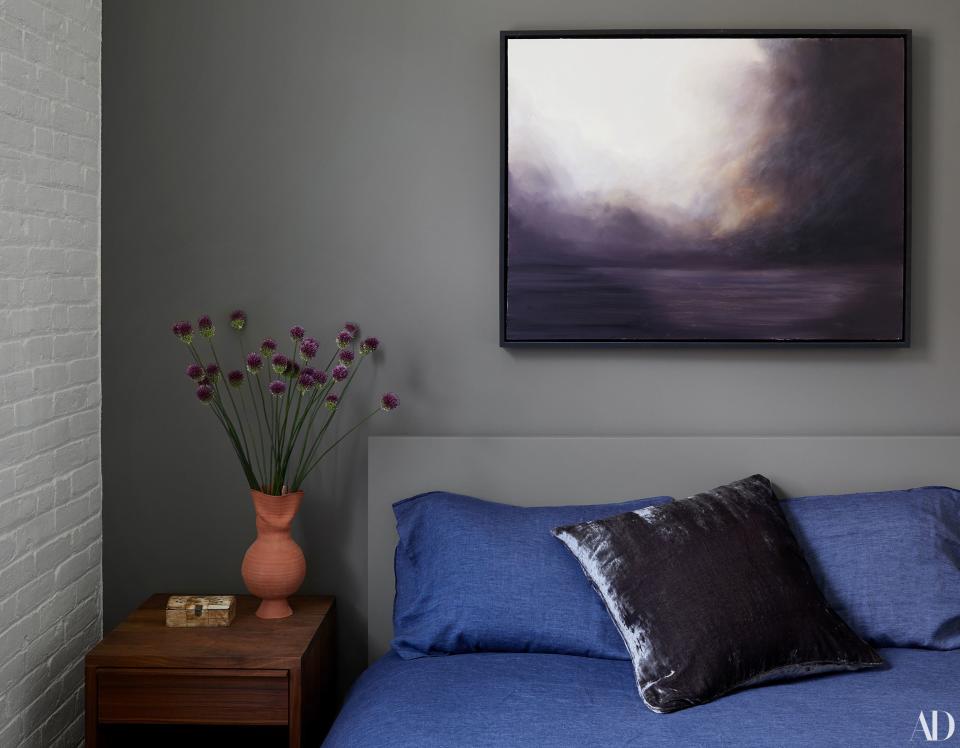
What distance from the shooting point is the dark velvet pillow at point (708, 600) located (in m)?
1.92

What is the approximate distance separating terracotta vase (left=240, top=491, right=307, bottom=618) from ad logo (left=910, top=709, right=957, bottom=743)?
4.72ft

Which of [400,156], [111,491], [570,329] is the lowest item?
[111,491]

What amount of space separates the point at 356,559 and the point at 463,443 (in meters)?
0.46

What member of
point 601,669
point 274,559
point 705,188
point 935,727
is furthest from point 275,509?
point 935,727

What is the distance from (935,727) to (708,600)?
1.55 feet

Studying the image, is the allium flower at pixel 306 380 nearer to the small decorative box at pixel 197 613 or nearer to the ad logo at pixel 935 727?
the small decorative box at pixel 197 613

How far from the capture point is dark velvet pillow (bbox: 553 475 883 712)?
6.30ft

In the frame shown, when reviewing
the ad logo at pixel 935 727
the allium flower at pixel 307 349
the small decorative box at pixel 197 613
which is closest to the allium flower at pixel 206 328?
the allium flower at pixel 307 349

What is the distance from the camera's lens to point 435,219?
259 cm

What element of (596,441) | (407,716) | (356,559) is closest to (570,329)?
(596,441)

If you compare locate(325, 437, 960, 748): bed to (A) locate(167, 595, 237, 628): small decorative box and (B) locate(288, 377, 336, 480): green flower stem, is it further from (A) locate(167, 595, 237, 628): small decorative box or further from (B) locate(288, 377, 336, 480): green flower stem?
(A) locate(167, 595, 237, 628): small decorative box

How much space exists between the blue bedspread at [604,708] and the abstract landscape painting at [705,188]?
917 millimetres

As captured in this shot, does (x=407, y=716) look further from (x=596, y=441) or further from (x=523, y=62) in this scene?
(x=523, y=62)

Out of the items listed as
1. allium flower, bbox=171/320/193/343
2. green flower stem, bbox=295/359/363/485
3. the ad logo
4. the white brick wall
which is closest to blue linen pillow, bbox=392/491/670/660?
green flower stem, bbox=295/359/363/485
